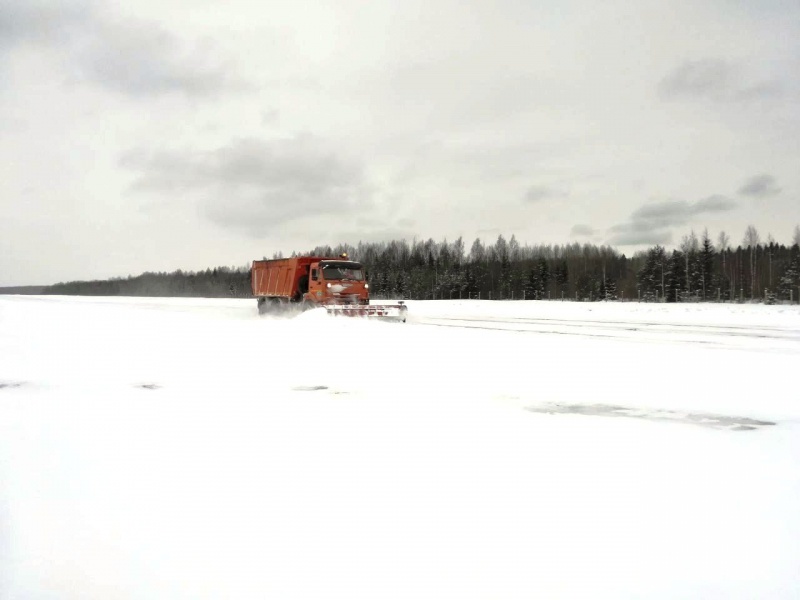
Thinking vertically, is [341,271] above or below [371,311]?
above

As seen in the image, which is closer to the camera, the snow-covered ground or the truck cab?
the snow-covered ground

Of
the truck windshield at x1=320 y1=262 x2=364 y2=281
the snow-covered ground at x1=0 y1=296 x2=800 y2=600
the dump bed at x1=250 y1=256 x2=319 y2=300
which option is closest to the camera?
the snow-covered ground at x1=0 y1=296 x2=800 y2=600

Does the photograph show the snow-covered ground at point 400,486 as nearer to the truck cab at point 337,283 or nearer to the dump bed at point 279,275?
the truck cab at point 337,283

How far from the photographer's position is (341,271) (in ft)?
80.5

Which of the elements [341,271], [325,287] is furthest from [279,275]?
[325,287]

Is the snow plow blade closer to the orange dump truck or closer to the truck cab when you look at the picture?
the orange dump truck

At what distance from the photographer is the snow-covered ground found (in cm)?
323

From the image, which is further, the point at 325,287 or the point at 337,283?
the point at 337,283

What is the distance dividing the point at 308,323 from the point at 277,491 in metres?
16.3

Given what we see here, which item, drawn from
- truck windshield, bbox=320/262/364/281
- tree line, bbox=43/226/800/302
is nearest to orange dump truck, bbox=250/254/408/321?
truck windshield, bbox=320/262/364/281

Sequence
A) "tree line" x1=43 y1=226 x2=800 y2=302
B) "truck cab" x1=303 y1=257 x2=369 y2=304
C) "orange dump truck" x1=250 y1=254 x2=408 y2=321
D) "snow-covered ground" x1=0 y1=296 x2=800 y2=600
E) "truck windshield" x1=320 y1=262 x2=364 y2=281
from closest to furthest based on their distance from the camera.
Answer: "snow-covered ground" x1=0 y1=296 x2=800 y2=600
"orange dump truck" x1=250 y1=254 x2=408 y2=321
"truck cab" x1=303 y1=257 x2=369 y2=304
"truck windshield" x1=320 y1=262 x2=364 y2=281
"tree line" x1=43 y1=226 x2=800 y2=302

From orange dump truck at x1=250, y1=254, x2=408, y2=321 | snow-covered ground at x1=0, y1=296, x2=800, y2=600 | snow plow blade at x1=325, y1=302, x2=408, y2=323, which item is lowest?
snow-covered ground at x1=0, y1=296, x2=800, y2=600

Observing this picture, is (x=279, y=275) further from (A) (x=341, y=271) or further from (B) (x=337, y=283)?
(B) (x=337, y=283)

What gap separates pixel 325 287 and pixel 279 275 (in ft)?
17.4
